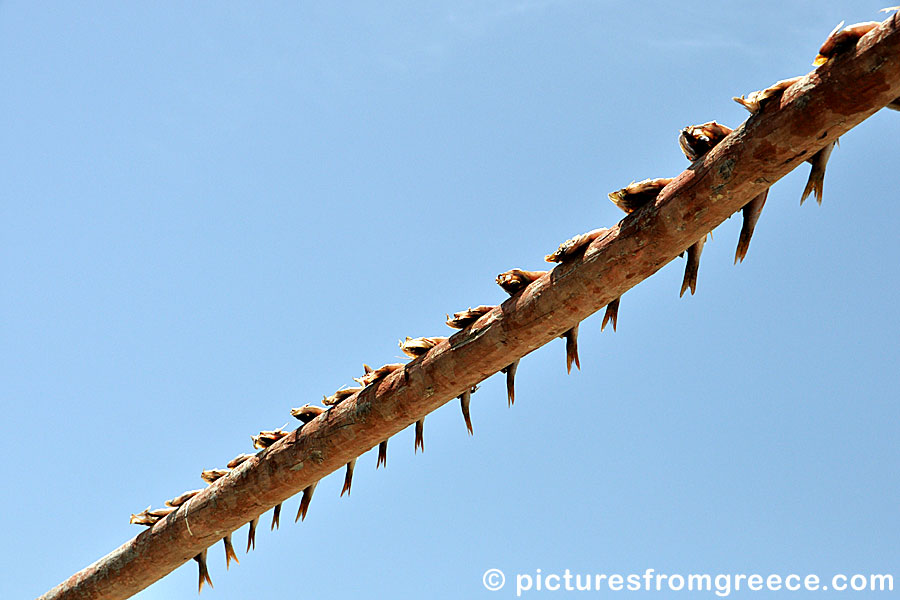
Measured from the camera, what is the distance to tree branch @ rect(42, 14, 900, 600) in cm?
379

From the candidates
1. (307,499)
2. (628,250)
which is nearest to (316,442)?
(307,499)

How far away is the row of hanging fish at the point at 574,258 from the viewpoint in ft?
13.0

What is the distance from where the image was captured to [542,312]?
4863 millimetres

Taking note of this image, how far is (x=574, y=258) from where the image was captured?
475 cm

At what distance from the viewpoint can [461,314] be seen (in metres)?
5.22

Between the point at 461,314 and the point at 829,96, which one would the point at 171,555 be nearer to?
the point at 461,314

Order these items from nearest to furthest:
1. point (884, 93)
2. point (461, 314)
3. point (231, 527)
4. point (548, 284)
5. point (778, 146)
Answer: point (884, 93)
point (778, 146)
point (548, 284)
point (461, 314)
point (231, 527)

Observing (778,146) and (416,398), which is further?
(416,398)

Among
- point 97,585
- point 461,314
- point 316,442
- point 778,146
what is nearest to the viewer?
point 778,146

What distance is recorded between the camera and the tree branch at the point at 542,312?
379 cm

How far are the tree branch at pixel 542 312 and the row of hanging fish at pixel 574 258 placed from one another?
0.20 ft

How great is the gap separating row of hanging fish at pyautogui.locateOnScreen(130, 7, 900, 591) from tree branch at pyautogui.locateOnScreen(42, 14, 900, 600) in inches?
2.4

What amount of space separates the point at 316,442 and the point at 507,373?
1.47 meters

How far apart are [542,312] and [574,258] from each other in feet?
1.16
